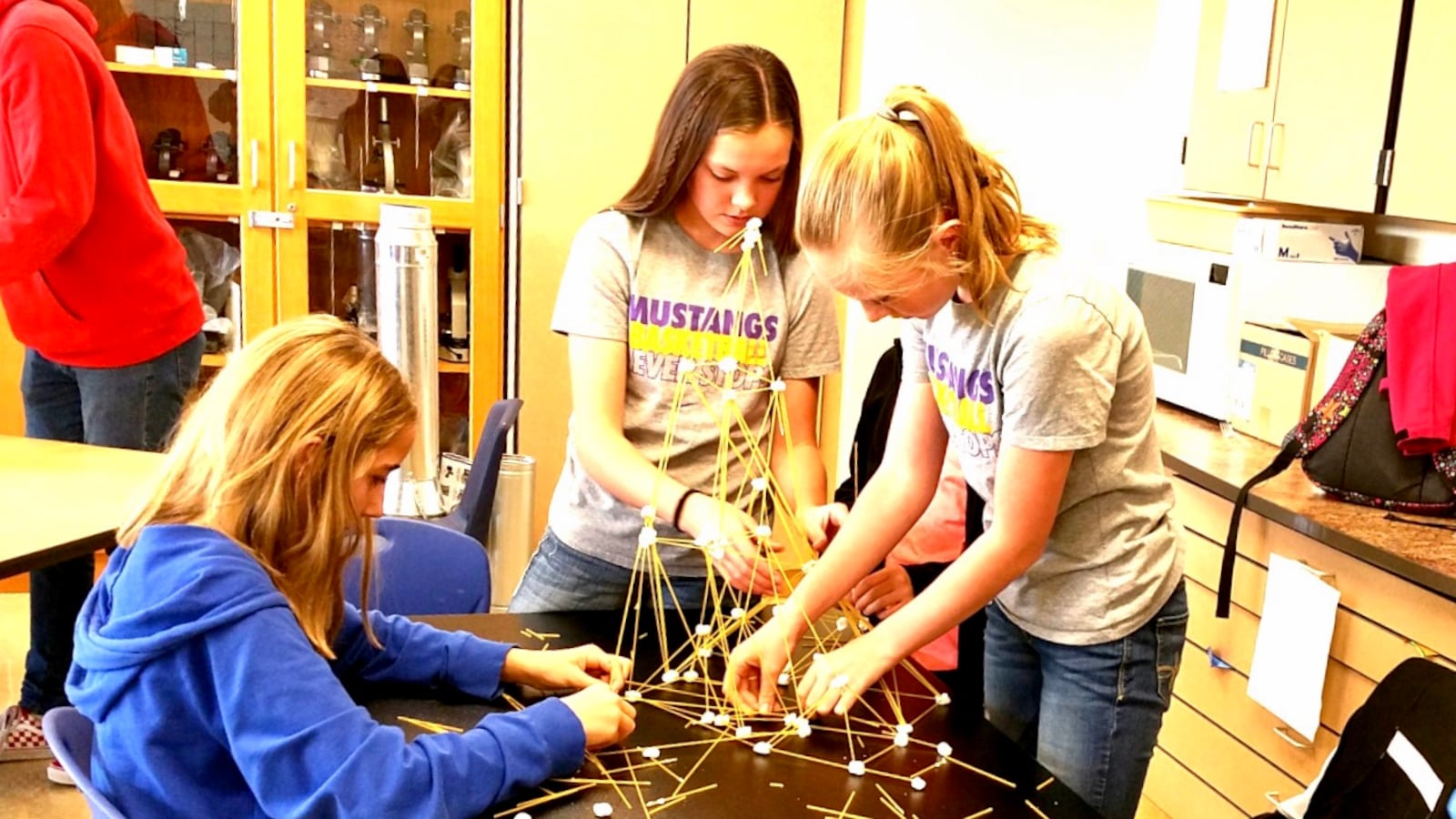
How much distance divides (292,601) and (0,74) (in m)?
1.54

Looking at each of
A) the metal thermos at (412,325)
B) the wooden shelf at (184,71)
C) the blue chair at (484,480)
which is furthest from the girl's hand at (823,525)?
the wooden shelf at (184,71)

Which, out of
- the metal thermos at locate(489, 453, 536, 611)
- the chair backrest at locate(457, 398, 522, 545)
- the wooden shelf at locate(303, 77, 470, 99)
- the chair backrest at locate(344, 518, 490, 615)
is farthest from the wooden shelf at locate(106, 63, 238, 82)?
the chair backrest at locate(344, 518, 490, 615)

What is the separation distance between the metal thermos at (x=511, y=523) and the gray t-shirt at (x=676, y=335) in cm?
159

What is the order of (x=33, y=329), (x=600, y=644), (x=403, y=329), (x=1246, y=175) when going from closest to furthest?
(x=600, y=644) → (x=33, y=329) → (x=1246, y=175) → (x=403, y=329)

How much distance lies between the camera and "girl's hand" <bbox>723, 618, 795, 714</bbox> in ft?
4.31

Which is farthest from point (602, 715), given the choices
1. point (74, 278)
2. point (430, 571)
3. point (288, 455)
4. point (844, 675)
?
point (74, 278)

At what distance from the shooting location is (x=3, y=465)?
2143mm

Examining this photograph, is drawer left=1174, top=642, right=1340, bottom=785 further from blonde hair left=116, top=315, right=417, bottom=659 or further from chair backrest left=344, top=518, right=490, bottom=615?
blonde hair left=116, top=315, right=417, bottom=659

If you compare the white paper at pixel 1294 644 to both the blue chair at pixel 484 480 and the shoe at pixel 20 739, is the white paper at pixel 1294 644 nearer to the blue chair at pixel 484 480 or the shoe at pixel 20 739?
the blue chair at pixel 484 480

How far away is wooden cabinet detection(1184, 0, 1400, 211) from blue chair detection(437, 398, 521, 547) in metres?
1.77

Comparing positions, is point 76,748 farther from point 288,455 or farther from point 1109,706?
point 1109,706

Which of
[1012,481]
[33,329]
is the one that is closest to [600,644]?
[1012,481]

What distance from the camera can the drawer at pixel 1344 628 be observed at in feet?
6.68

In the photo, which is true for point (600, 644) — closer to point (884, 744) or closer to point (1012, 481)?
point (884, 744)
